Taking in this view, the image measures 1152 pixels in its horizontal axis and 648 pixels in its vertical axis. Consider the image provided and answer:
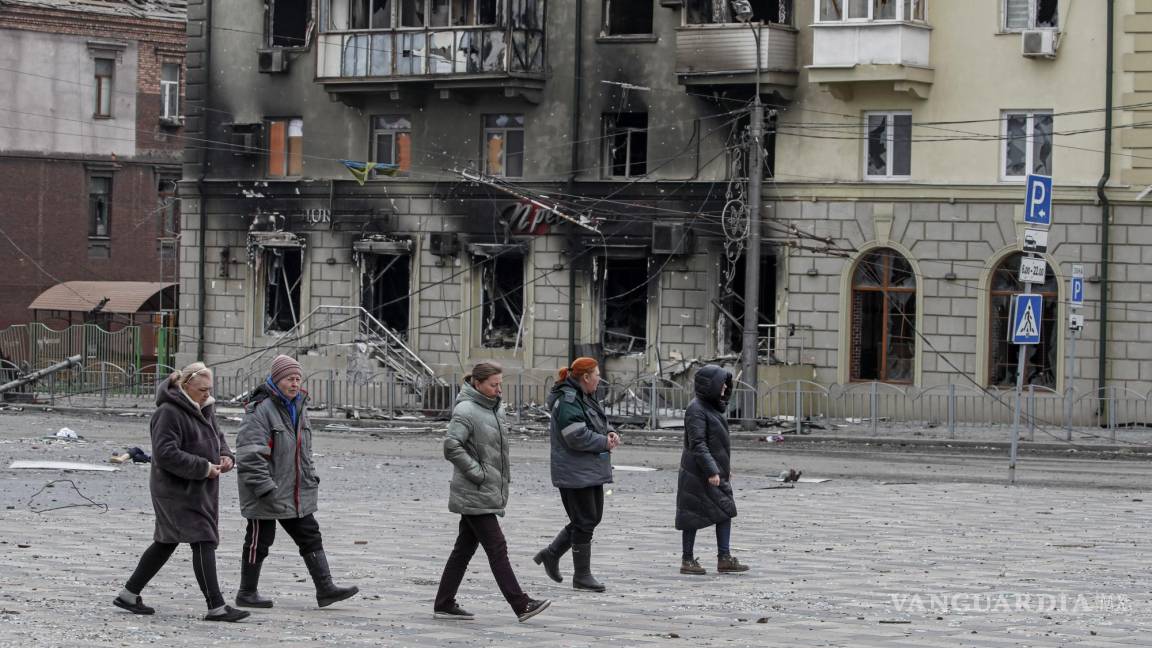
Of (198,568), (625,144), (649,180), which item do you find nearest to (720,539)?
(198,568)

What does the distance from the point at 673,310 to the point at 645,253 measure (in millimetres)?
1290

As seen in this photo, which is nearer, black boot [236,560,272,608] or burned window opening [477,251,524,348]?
black boot [236,560,272,608]

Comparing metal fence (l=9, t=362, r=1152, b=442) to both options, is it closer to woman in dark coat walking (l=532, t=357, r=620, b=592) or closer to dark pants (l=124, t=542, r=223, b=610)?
woman in dark coat walking (l=532, t=357, r=620, b=592)

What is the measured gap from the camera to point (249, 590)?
12.0 metres

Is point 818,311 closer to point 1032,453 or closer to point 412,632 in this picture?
point 1032,453

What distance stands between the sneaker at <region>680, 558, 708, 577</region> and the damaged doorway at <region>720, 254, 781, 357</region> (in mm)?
23188

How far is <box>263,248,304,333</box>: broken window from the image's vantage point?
41.7 metres

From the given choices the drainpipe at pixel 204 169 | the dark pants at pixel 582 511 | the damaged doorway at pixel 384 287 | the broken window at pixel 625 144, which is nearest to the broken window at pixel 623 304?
the broken window at pixel 625 144

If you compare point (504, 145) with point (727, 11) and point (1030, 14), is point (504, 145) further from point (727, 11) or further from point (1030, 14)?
point (1030, 14)

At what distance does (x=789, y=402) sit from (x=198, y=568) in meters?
21.9

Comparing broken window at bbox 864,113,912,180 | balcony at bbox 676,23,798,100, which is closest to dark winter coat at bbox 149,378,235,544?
balcony at bbox 676,23,798,100

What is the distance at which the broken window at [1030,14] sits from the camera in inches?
1380

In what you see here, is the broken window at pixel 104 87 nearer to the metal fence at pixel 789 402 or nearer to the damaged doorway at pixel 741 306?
the metal fence at pixel 789 402

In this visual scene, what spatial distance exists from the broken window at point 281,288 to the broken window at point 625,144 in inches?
302
